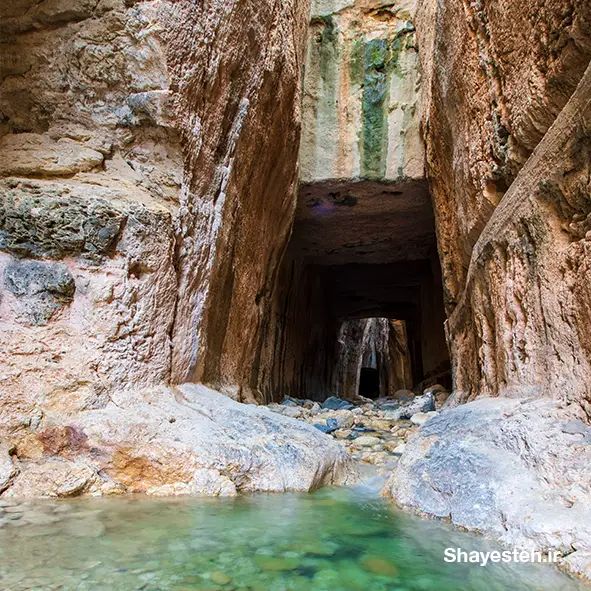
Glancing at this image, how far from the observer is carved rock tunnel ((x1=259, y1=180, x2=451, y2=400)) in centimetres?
650

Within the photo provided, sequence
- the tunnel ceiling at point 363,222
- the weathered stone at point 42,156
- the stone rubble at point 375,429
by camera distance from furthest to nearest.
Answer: the tunnel ceiling at point 363,222 → the stone rubble at point 375,429 → the weathered stone at point 42,156

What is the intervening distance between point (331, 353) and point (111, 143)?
32.8 ft

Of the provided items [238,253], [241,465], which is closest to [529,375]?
[241,465]

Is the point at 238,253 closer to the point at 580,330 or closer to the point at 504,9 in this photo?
the point at 504,9

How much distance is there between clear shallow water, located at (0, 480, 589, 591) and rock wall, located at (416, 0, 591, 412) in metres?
0.97

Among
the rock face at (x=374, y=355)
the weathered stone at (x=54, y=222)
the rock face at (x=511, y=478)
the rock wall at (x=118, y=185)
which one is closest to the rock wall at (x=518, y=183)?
the rock face at (x=511, y=478)

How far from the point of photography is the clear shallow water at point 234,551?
1.26 m

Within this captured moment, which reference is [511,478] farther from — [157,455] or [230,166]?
[230,166]

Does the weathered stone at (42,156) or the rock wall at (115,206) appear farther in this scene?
the weathered stone at (42,156)

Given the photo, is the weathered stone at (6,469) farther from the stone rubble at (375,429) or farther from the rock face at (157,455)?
the stone rubble at (375,429)

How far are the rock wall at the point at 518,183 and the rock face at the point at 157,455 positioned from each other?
137 centimetres

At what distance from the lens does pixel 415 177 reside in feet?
19.3

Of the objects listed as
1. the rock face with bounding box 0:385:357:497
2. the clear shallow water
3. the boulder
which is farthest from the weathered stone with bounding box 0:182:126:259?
the boulder

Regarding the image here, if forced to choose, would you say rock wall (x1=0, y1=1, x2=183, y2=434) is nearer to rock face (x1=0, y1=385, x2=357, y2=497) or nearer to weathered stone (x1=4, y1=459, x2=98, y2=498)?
rock face (x1=0, y1=385, x2=357, y2=497)
